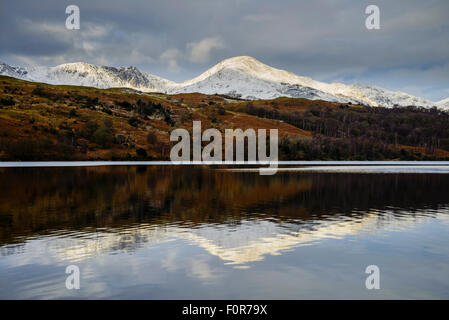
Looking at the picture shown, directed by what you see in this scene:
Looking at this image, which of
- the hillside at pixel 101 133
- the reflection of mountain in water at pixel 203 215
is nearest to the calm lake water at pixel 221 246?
the reflection of mountain in water at pixel 203 215

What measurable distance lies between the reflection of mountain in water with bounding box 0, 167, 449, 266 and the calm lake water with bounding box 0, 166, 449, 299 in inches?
3.4

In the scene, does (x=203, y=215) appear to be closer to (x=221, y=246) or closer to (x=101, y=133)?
(x=221, y=246)

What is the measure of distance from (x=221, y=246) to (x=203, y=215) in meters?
9.34

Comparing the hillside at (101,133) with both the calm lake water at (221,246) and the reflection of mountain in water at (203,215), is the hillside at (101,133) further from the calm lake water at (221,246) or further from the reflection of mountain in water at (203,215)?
the calm lake water at (221,246)

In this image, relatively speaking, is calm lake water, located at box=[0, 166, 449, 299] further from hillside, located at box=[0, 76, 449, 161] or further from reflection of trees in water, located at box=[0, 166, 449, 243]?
hillside, located at box=[0, 76, 449, 161]

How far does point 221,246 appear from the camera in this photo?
1903cm

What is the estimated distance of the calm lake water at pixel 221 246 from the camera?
13.2 m

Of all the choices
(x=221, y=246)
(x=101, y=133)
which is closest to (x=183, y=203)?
(x=221, y=246)

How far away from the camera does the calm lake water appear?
1321 cm

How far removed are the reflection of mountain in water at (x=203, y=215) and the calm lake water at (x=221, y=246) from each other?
9 cm

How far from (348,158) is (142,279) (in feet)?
518

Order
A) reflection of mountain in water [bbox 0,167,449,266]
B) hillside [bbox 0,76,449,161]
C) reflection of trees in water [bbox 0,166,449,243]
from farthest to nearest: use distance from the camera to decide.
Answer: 1. hillside [bbox 0,76,449,161]
2. reflection of trees in water [bbox 0,166,449,243]
3. reflection of mountain in water [bbox 0,167,449,266]

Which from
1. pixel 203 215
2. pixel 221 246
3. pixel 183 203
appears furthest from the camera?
pixel 183 203

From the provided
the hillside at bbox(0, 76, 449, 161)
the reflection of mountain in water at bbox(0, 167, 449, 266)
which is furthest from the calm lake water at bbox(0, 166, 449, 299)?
the hillside at bbox(0, 76, 449, 161)
